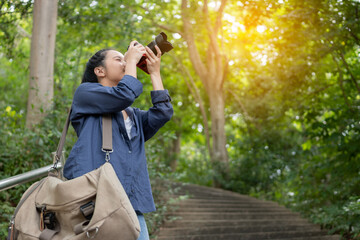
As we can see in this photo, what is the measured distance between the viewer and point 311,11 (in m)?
6.48

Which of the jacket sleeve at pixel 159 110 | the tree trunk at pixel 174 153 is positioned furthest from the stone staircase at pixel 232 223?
the tree trunk at pixel 174 153

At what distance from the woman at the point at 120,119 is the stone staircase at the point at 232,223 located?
333cm

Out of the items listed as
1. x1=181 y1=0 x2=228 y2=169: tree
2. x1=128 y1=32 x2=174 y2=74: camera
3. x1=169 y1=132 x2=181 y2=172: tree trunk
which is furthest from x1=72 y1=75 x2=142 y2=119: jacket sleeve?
x1=169 y1=132 x2=181 y2=172: tree trunk

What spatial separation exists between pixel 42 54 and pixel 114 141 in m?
4.11

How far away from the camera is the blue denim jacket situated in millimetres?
1737

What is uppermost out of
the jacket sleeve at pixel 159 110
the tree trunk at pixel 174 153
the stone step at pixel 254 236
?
the jacket sleeve at pixel 159 110

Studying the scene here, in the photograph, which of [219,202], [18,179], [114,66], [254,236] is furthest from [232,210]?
[114,66]

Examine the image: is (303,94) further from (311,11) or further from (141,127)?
(141,127)

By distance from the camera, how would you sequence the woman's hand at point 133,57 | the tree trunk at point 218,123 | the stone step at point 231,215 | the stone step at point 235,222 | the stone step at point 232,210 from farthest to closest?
1. the tree trunk at point 218,123
2. the stone step at point 232,210
3. the stone step at point 231,215
4. the stone step at point 235,222
5. the woman's hand at point 133,57

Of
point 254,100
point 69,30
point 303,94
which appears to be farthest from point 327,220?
point 254,100

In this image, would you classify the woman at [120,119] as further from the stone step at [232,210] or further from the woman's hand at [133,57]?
the stone step at [232,210]

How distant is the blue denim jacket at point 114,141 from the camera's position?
174 centimetres

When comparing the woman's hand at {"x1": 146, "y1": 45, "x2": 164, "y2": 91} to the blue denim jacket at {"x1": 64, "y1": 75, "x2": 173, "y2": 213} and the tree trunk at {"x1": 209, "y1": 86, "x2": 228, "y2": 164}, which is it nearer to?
the blue denim jacket at {"x1": 64, "y1": 75, "x2": 173, "y2": 213}

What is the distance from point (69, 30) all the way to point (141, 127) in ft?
25.9
